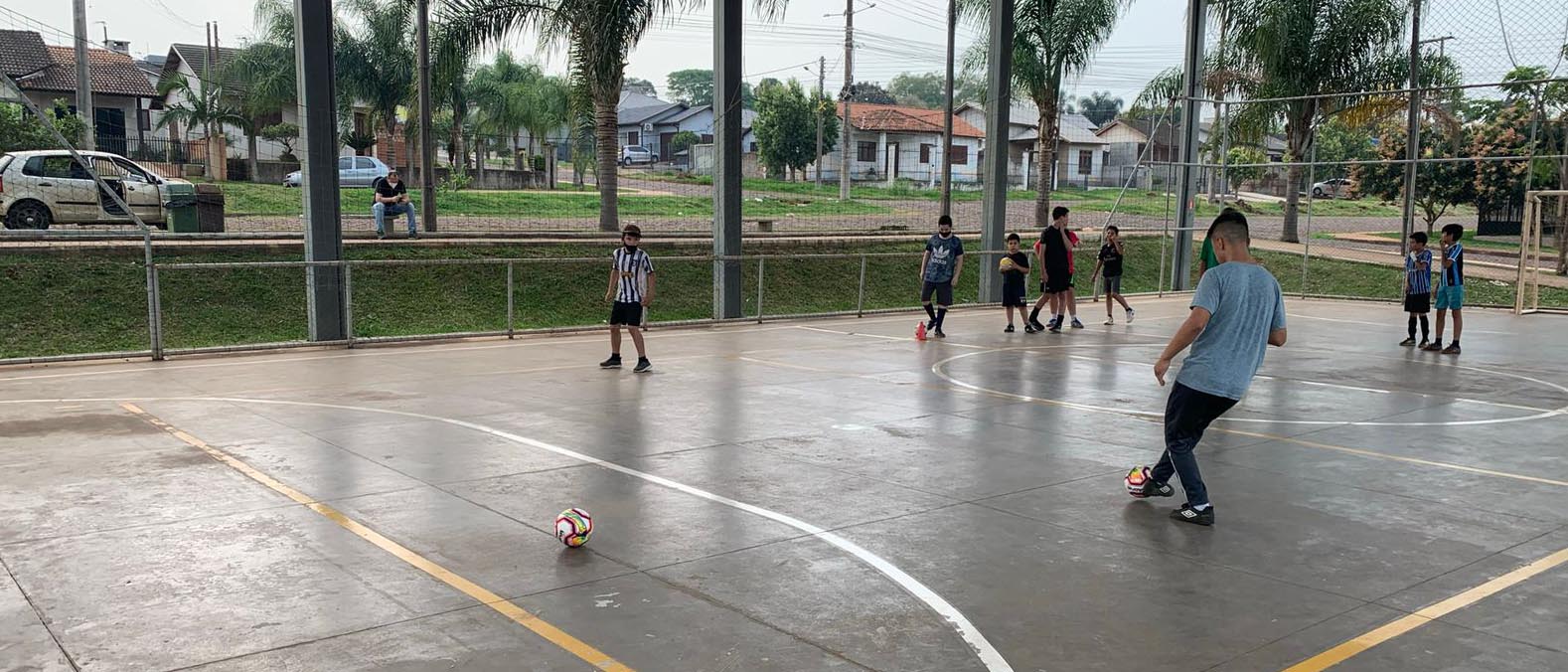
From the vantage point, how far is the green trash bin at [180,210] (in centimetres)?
2272

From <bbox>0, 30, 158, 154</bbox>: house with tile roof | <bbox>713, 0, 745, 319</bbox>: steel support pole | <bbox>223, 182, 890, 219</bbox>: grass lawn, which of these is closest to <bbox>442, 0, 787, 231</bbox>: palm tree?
<bbox>713, 0, 745, 319</bbox>: steel support pole

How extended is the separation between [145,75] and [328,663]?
5164cm

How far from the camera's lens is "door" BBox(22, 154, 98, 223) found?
20188 mm

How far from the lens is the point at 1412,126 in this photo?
965 inches

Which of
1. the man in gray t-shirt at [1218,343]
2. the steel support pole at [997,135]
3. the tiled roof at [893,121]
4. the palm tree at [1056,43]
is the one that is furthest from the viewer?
the tiled roof at [893,121]

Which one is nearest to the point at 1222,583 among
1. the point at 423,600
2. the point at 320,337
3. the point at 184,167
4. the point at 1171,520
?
the point at 1171,520

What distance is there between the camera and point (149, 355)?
14.5 meters

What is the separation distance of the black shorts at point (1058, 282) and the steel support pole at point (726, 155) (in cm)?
532

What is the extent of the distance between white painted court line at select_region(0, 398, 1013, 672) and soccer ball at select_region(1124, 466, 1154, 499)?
2.17m

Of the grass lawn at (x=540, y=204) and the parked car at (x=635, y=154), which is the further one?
the parked car at (x=635, y=154)

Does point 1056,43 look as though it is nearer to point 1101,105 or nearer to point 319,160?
point 319,160

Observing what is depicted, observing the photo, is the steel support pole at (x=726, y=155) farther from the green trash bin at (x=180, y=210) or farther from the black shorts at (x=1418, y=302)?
the green trash bin at (x=180, y=210)

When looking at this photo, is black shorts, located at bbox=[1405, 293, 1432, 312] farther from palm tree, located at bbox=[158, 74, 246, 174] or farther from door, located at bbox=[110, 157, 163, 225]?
palm tree, located at bbox=[158, 74, 246, 174]

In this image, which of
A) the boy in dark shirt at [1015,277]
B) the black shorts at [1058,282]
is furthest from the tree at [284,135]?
the black shorts at [1058,282]
